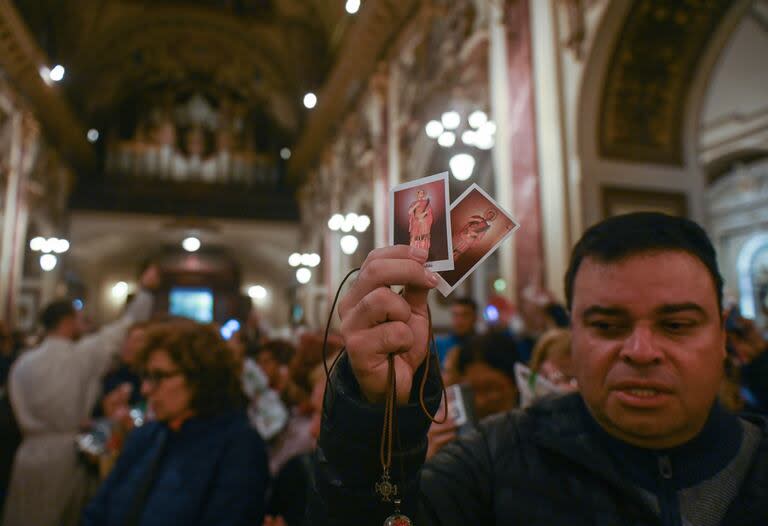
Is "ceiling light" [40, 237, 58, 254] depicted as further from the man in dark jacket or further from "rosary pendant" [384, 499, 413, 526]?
"rosary pendant" [384, 499, 413, 526]

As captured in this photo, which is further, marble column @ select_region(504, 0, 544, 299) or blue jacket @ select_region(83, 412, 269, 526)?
marble column @ select_region(504, 0, 544, 299)

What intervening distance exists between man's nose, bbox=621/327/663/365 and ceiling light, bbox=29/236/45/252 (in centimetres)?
1325

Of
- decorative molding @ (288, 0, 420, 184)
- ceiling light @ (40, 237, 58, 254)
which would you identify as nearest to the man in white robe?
decorative molding @ (288, 0, 420, 184)

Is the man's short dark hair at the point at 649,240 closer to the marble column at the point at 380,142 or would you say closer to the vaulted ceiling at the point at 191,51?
the marble column at the point at 380,142

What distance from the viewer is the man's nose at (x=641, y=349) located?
1072mm

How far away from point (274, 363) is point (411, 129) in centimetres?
461

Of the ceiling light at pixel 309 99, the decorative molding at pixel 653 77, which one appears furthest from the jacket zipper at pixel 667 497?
the decorative molding at pixel 653 77

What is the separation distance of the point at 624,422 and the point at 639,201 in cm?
451

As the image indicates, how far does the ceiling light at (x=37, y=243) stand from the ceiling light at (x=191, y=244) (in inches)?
175

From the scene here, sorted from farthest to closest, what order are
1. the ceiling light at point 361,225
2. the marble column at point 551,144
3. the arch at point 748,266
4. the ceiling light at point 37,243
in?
the arch at point 748,266
the ceiling light at point 37,243
the ceiling light at point 361,225
the marble column at point 551,144

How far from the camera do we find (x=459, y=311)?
4.31 m

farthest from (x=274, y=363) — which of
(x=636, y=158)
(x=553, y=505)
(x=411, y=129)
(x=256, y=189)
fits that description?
(x=256, y=189)

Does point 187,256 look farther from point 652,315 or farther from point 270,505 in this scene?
point 652,315

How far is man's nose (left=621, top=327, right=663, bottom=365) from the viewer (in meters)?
1.07
